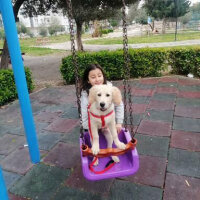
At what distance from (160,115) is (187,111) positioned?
0.60m

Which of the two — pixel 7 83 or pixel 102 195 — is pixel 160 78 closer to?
pixel 7 83

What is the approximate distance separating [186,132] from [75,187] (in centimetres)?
213

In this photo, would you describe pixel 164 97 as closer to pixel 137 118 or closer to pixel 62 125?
pixel 137 118

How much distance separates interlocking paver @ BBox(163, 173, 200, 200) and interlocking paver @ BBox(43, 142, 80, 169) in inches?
49.4

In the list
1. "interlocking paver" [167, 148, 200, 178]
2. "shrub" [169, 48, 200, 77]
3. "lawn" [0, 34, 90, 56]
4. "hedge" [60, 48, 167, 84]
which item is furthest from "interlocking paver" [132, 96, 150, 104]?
"lawn" [0, 34, 90, 56]

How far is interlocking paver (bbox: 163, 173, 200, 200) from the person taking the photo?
238 cm

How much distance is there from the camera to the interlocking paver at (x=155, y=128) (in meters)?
3.76

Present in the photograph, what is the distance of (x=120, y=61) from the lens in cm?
730

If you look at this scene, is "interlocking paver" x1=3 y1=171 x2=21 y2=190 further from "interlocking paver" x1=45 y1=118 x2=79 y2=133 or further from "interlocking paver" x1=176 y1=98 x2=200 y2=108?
"interlocking paver" x1=176 y1=98 x2=200 y2=108

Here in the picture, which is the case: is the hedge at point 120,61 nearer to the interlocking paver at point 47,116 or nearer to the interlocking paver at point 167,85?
the interlocking paver at point 167,85

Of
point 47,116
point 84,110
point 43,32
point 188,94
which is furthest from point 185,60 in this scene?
point 43,32

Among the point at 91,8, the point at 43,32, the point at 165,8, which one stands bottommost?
the point at 43,32

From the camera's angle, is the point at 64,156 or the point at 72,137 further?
the point at 72,137

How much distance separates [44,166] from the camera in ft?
10.0
